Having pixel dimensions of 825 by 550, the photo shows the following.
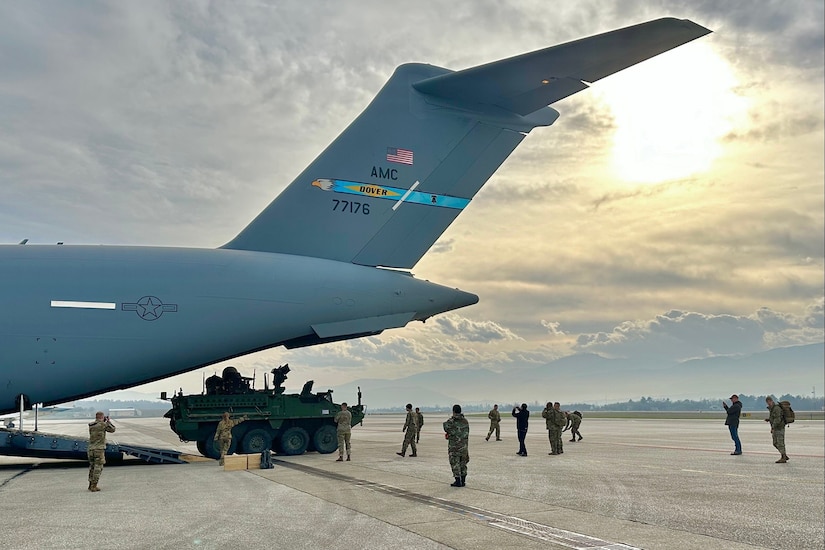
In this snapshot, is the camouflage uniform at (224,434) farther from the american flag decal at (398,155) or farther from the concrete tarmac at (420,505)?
the american flag decal at (398,155)

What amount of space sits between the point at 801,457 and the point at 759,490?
6.96 meters

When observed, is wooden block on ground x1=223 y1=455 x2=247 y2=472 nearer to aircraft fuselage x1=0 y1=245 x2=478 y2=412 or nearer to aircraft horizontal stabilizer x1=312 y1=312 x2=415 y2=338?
aircraft fuselage x1=0 y1=245 x2=478 y2=412

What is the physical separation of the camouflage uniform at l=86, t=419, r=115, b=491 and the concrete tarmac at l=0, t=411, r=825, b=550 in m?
0.25

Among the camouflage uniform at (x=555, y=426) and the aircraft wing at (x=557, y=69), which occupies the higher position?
the aircraft wing at (x=557, y=69)

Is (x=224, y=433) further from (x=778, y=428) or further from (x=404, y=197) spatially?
(x=778, y=428)

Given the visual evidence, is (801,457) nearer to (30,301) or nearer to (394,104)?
(394,104)

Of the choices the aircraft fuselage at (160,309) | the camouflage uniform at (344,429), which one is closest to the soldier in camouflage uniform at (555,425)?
the aircraft fuselage at (160,309)

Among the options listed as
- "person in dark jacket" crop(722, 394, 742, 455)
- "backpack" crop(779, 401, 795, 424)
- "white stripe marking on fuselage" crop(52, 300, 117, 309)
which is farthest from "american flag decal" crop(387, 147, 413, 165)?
"person in dark jacket" crop(722, 394, 742, 455)

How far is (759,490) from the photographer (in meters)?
10.2

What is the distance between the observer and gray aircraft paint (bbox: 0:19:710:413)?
41.0 feet

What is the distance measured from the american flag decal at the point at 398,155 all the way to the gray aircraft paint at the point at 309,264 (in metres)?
0.02

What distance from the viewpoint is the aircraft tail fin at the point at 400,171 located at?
558 inches

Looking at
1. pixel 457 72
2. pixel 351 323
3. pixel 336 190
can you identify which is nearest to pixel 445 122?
pixel 457 72

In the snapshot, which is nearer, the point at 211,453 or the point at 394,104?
the point at 394,104
